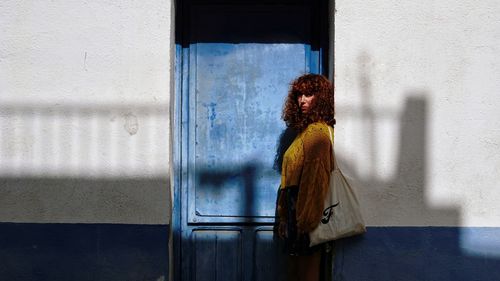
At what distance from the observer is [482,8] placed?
4.93 meters

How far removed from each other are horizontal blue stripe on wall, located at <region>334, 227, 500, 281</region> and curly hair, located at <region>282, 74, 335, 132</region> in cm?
87

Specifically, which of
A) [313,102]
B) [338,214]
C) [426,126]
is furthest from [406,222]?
[313,102]

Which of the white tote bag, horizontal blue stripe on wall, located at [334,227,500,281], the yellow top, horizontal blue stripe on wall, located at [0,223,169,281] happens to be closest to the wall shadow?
horizontal blue stripe on wall, located at [334,227,500,281]

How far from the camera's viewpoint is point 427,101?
16.2 feet

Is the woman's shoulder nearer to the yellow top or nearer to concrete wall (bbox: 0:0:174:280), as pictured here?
the yellow top

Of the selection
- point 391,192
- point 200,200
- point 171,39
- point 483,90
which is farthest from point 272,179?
point 483,90

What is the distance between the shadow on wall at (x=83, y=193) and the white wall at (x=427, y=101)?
1405mm

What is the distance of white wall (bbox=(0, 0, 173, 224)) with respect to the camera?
496cm

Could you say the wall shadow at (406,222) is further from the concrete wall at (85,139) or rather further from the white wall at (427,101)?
the concrete wall at (85,139)

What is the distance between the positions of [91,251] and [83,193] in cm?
42

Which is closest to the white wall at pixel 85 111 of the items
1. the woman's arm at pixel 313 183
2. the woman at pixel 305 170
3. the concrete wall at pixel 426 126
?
the woman at pixel 305 170

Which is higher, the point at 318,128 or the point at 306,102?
the point at 306,102

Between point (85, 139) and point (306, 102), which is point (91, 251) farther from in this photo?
point (306, 102)

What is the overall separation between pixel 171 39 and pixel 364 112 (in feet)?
4.83
